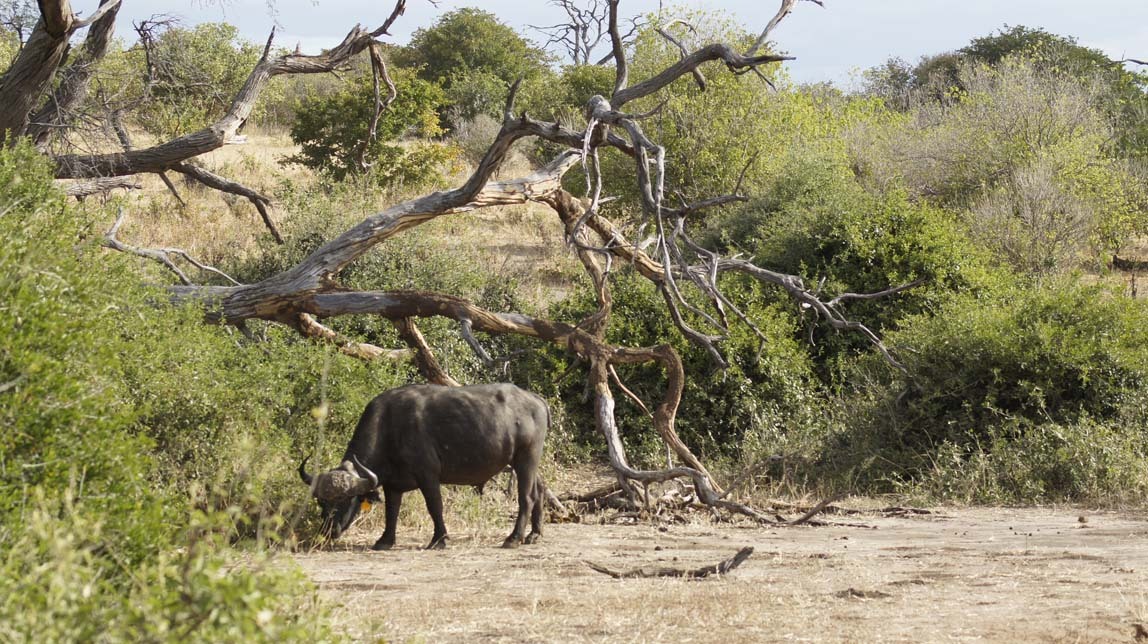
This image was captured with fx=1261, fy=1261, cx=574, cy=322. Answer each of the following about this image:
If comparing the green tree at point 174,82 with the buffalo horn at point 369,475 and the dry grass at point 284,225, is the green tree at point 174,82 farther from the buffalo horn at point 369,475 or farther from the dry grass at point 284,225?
the buffalo horn at point 369,475

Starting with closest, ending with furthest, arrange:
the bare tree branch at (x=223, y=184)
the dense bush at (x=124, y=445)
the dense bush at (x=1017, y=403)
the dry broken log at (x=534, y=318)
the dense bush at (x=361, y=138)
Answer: the dense bush at (x=124, y=445) → the dry broken log at (x=534, y=318) → the dense bush at (x=1017, y=403) → the bare tree branch at (x=223, y=184) → the dense bush at (x=361, y=138)

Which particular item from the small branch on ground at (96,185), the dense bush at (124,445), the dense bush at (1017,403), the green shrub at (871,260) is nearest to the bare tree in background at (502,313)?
the small branch on ground at (96,185)

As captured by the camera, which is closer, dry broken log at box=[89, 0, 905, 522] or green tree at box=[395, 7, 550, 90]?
dry broken log at box=[89, 0, 905, 522]

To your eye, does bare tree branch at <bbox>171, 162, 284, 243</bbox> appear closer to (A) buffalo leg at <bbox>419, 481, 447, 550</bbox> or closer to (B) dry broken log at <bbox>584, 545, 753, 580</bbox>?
(A) buffalo leg at <bbox>419, 481, 447, 550</bbox>

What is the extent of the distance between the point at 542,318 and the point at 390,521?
6169 millimetres

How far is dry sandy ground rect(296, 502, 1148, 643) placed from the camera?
6883 millimetres

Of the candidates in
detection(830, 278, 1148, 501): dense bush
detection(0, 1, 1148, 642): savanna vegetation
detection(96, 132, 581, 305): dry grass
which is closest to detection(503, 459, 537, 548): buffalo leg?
detection(0, 1, 1148, 642): savanna vegetation

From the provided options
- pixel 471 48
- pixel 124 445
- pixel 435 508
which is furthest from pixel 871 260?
pixel 471 48

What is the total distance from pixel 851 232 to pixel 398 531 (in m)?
9.35

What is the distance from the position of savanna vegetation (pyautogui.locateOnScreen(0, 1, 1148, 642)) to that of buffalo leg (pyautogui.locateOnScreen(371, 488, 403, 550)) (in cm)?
59

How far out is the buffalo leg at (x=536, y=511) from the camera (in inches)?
410

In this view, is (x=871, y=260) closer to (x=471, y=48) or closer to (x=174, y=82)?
(x=174, y=82)

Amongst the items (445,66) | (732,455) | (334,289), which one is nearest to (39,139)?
(334,289)

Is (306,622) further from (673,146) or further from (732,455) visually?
(673,146)
